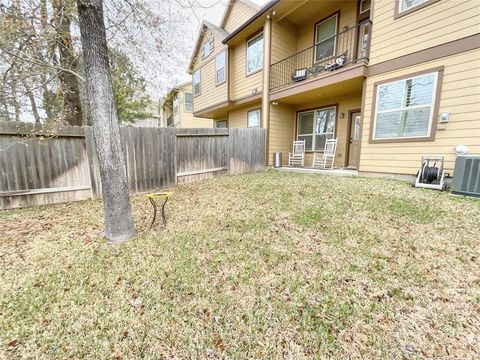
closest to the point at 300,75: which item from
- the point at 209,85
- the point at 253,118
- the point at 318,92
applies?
the point at 318,92

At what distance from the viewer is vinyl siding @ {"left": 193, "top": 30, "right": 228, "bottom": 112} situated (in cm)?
1189

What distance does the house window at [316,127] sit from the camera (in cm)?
924

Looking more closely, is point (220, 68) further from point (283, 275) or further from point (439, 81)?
point (283, 275)

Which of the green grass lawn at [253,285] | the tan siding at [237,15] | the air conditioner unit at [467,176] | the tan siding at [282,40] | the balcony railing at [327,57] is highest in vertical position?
the tan siding at [237,15]

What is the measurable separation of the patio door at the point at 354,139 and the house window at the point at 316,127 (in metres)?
0.77

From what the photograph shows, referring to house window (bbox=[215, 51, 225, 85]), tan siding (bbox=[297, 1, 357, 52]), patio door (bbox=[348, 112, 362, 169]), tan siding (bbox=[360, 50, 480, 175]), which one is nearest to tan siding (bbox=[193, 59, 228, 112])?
house window (bbox=[215, 51, 225, 85])

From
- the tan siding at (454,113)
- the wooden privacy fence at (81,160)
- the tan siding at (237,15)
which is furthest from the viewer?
the tan siding at (237,15)

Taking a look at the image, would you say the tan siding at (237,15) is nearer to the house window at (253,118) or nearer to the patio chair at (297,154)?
the house window at (253,118)

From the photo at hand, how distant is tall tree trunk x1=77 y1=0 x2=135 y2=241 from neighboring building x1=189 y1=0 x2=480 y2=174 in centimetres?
272

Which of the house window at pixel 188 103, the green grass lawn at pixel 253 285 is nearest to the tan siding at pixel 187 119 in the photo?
the house window at pixel 188 103

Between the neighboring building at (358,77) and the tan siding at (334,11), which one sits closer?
the neighboring building at (358,77)

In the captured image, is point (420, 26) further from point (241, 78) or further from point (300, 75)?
point (241, 78)

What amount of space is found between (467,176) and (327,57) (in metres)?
6.76

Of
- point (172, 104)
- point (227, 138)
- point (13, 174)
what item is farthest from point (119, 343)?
point (172, 104)
